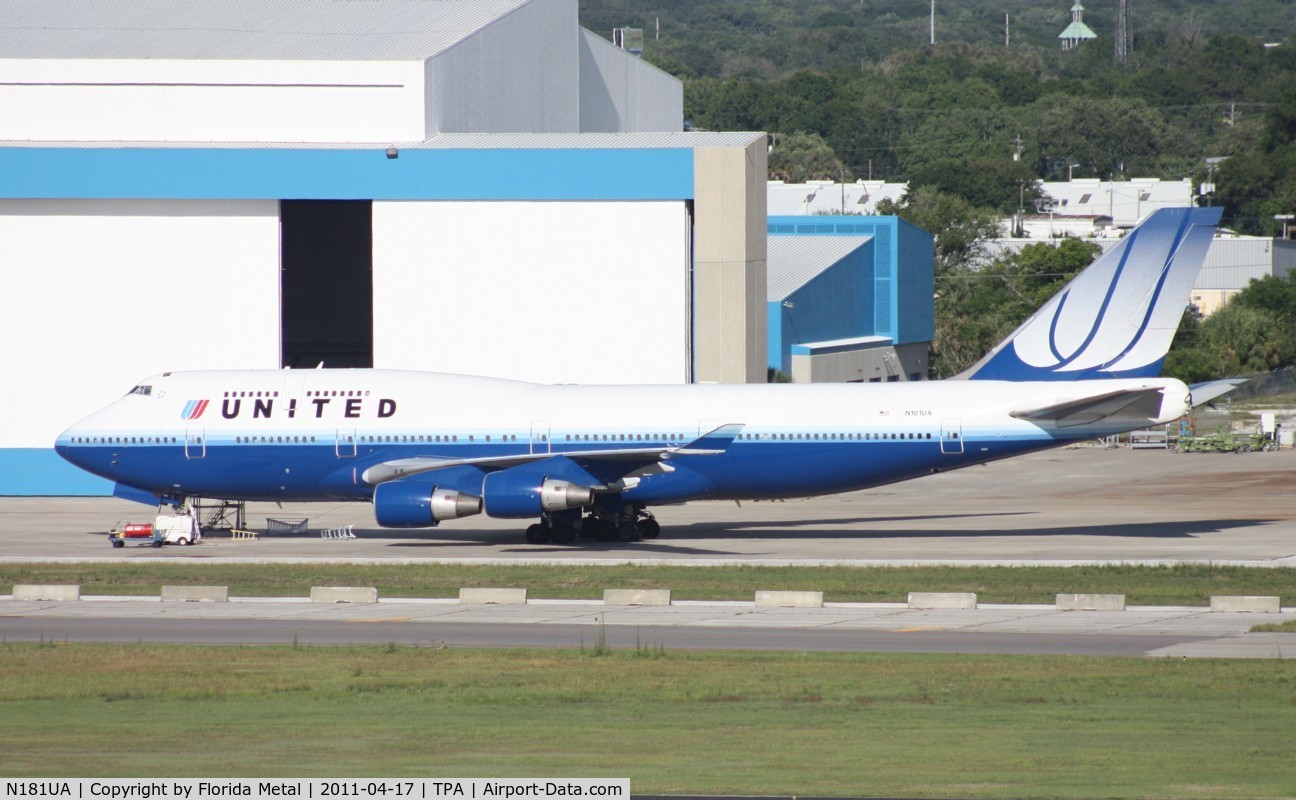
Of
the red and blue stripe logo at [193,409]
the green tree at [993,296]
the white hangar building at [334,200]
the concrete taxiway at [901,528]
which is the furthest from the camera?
the green tree at [993,296]

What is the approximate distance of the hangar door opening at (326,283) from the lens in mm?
80938

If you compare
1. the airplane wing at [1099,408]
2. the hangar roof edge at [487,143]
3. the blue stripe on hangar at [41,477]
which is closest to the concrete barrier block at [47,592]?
the airplane wing at [1099,408]

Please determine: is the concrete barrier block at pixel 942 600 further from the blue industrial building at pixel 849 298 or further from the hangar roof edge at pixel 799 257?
the hangar roof edge at pixel 799 257

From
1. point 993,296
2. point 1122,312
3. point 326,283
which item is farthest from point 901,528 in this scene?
point 993,296

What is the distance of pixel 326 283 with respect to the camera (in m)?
81.8

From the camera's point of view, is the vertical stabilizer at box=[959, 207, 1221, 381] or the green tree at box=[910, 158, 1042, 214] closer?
the vertical stabilizer at box=[959, 207, 1221, 381]

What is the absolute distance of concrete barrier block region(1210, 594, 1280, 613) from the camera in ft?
107

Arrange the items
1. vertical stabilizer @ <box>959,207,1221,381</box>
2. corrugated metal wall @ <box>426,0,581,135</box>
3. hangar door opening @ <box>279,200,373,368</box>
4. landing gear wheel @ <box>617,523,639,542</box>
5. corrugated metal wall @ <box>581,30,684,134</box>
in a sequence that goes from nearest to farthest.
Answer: vertical stabilizer @ <box>959,207,1221,381</box>
landing gear wheel @ <box>617,523,639,542</box>
corrugated metal wall @ <box>426,0,581,135</box>
hangar door opening @ <box>279,200,373,368</box>
corrugated metal wall @ <box>581,30,684,134</box>

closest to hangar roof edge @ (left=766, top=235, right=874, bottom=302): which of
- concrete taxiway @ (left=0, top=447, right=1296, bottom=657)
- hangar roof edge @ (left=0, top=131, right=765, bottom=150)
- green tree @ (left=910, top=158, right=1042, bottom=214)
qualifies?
concrete taxiway @ (left=0, top=447, right=1296, bottom=657)

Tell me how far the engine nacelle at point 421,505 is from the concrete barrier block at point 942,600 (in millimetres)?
13541

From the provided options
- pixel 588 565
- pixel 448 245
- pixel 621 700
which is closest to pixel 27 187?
pixel 448 245

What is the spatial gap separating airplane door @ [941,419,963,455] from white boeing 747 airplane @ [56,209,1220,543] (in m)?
0.04

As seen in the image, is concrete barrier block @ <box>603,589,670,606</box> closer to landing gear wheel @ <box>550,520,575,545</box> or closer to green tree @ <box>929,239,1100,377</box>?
landing gear wheel @ <box>550,520,575,545</box>

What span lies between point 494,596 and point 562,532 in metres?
10.5
